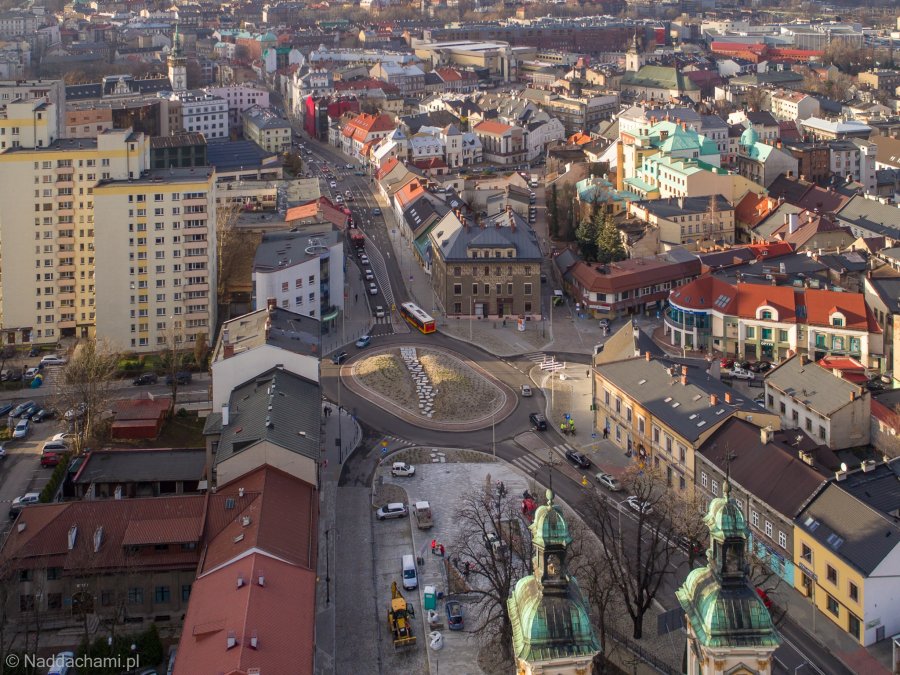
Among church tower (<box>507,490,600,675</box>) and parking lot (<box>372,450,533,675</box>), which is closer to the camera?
church tower (<box>507,490,600,675</box>)

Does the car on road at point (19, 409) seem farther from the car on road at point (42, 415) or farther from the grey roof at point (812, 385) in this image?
the grey roof at point (812, 385)

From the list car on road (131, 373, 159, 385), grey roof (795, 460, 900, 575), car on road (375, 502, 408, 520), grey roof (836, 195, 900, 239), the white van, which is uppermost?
grey roof (836, 195, 900, 239)

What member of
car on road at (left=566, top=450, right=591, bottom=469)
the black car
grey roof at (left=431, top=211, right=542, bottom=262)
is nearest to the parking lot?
car on road at (left=566, top=450, right=591, bottom=469)

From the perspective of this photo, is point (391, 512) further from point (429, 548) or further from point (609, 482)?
point (609, 482)

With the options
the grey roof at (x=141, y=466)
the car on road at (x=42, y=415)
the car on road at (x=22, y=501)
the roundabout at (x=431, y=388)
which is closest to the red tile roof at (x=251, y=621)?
the grey roof at (x=141, y=466)

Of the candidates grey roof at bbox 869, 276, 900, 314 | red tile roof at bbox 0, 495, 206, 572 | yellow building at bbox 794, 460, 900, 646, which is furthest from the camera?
grey roof at bbox 869, 276, 900, 314

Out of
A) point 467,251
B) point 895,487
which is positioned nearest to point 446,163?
point 467,251

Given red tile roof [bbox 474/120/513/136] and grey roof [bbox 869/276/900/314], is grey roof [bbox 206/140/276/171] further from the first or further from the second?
grey roof [bbox 869/276/900/314]
